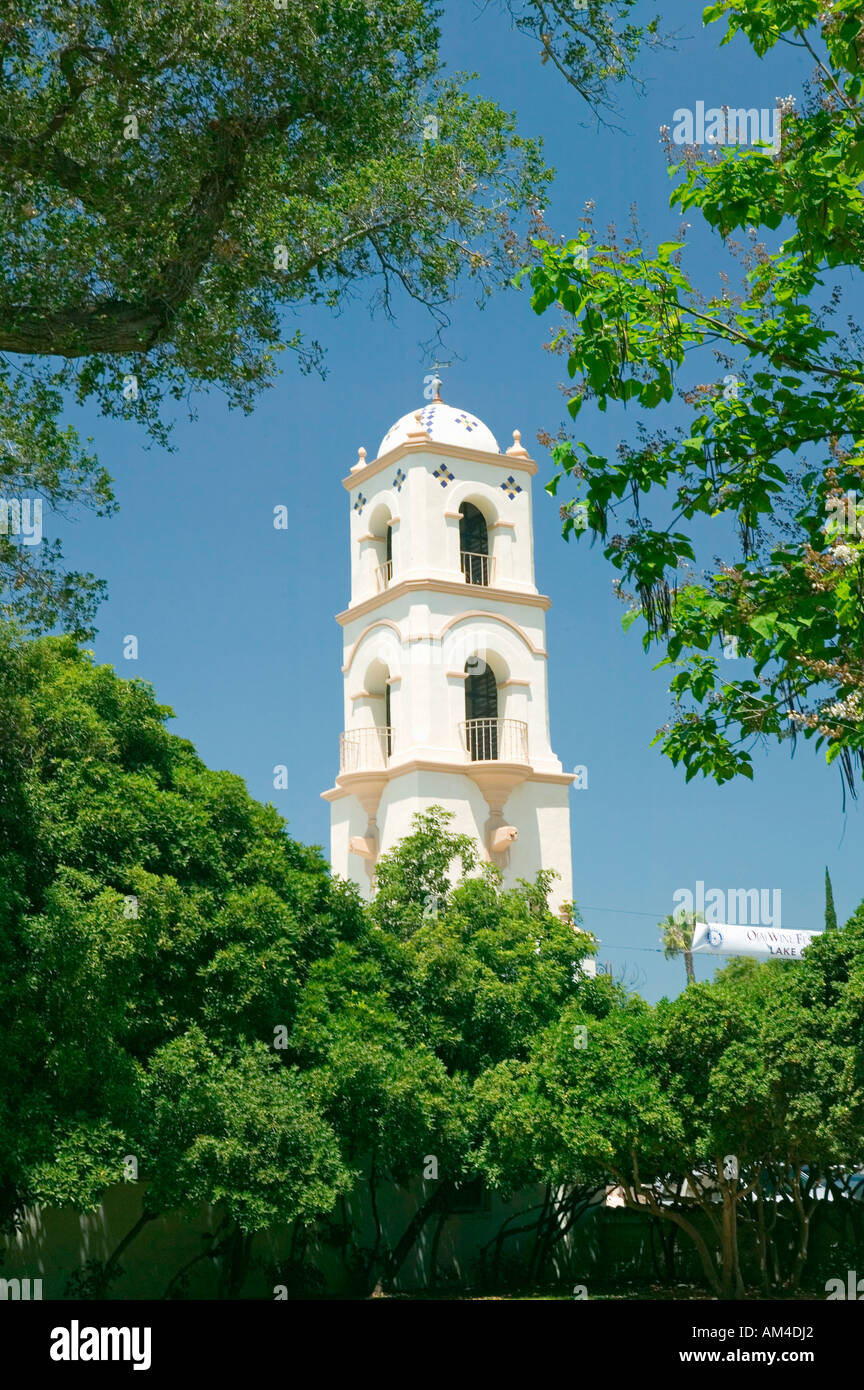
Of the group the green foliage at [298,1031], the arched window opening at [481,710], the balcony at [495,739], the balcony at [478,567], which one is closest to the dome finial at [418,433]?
the balcony at [478,567]

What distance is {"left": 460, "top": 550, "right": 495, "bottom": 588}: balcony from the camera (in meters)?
31.4

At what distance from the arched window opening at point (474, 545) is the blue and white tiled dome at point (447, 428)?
55.0 inches

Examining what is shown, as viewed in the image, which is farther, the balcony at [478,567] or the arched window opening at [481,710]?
the balcony at [478,567]

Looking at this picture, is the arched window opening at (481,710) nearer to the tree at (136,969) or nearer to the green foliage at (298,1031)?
the green foliage at (298,1031)

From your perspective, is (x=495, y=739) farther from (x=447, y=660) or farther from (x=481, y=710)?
(x=447, y=660)

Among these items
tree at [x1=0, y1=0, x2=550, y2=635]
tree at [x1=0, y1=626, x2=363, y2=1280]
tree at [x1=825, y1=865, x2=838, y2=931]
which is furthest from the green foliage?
tree at [x1=825, y1=865, x2=838, y2=931]

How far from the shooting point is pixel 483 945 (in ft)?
73.5

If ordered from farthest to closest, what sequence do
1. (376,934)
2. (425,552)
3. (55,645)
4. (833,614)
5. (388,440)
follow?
(388,440) → (425,552) → (376,934) → (55,645) → (833,614)

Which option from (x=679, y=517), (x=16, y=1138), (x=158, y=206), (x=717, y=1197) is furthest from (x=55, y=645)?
(x=717, y=1197)

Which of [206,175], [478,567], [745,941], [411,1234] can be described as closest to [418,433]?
[478,567]

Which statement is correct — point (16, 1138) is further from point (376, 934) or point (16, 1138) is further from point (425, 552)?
point (425, 552)

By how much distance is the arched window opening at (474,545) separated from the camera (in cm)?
A: 3147
